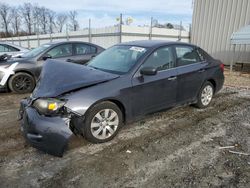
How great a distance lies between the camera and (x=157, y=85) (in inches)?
163

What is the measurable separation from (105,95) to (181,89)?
1.80m

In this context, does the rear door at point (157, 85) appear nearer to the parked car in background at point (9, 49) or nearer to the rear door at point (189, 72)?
the rear door at point (189, 72)

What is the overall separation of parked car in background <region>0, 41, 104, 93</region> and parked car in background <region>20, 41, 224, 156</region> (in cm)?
262

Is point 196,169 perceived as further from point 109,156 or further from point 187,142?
point 109,156

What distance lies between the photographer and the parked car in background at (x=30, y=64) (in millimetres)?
6594

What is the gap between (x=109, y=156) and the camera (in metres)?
3.27

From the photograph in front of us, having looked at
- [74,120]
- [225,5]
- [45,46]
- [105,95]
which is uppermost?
[225,5]

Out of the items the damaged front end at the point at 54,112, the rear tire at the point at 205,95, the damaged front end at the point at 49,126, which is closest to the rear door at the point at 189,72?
the rear tire at the point at 205,95

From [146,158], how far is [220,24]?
12.7 metres

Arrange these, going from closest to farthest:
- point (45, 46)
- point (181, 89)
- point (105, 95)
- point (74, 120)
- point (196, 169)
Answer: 1. point (196, 169)
2. point (74, 120)
3. point (105, 95)
4. point (181, 89)
5. point (45, 46)

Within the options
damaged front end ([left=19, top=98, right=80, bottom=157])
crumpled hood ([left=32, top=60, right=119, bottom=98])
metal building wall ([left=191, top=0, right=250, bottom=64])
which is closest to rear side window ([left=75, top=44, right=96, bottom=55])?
crumpled hood ([left=32, top=60, right=119, bottom=98])

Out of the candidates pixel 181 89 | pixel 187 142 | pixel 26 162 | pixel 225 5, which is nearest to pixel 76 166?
A: pixel 26 162

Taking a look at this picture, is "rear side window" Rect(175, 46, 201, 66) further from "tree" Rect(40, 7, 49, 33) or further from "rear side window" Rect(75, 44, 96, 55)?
"tree" Rect(40, 7, 49, 33)

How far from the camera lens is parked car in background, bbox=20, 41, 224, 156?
3.15 meters
